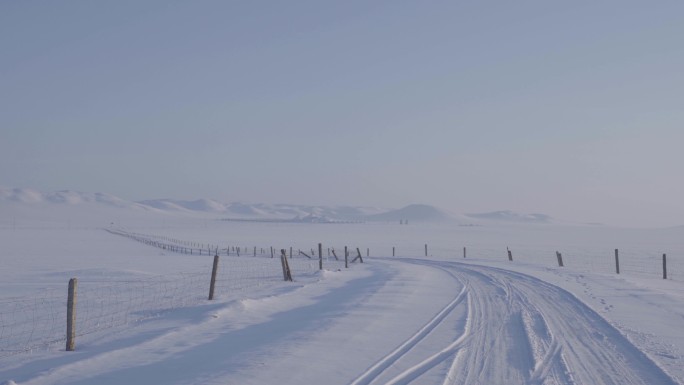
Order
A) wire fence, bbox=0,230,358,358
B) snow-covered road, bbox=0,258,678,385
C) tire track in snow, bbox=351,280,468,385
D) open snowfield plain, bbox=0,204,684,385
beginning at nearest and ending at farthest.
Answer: tire track in snow, bbox=351,280,468,385, snow-covered road, bbox=0,258,678,385, open snowfield plain, bbox=0,204,684,385, wire fence, bbox=0,230,358,358

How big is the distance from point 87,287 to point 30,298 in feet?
10.9

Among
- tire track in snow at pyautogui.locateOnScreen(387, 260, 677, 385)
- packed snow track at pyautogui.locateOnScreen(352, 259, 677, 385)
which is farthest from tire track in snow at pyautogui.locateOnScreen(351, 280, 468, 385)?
tire track in snow at pyautogui.locateOnScreen(387, 260, 677, 385)

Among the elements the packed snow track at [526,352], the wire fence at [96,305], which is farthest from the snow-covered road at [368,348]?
the wire fence at [96,305]

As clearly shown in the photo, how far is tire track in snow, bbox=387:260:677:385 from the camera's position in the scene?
8.36 m

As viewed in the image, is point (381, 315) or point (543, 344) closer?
point (543, 344)

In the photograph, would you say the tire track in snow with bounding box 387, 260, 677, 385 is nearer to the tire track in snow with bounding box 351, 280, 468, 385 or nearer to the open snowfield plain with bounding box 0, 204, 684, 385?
the open snowfield plain with bounding box 0, 204, 684, 385

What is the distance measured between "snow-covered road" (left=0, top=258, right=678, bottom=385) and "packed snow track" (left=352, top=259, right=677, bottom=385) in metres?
0.02

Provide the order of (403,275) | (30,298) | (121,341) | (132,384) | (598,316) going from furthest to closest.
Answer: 1. (403,275)
2. (30,298)
3. (598,316)
4. (121,341)
5. (132,384)

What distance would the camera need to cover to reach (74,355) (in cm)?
1050

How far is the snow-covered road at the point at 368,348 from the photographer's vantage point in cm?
848

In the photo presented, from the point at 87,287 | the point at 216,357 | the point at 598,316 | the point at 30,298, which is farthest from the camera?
the point at 87,287

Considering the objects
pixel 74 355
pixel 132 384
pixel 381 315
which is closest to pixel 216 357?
pixel 132 384

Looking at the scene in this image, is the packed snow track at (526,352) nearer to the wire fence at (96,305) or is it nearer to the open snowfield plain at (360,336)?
the open snowfield plain at (360,336)

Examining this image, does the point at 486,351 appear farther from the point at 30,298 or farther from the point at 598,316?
the point at 30,298
